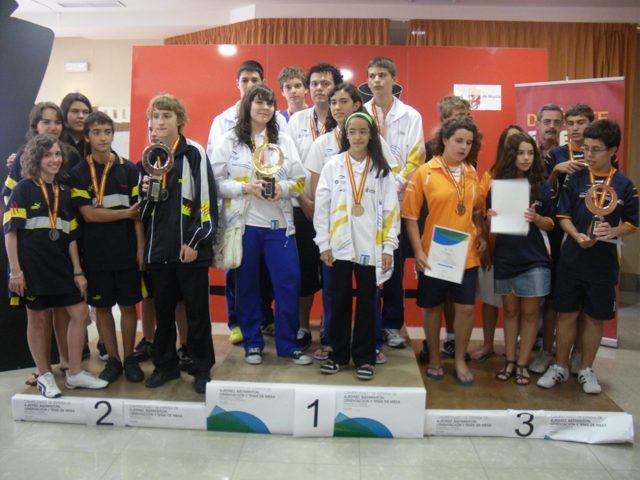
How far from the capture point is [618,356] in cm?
434

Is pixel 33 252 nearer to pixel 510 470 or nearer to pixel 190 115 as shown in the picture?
pixel 190 115

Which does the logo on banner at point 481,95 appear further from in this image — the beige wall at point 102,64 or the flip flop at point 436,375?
the beige wall at point 102,64

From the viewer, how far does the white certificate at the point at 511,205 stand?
3.12 meters

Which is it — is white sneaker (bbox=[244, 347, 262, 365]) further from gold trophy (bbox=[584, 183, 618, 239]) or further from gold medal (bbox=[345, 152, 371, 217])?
gold trophy (bbox=[584, 183, 618, 239])

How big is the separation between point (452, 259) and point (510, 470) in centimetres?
115

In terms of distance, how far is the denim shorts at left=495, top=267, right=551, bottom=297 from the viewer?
321 centimetres

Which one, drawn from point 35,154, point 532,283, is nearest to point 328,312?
point 532,283

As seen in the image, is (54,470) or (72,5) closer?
(54,470)

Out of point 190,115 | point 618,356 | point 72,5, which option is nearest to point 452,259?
point 618,356

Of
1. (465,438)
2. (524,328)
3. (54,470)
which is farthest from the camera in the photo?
(524,328)

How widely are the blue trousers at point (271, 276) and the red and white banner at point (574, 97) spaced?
273 cm

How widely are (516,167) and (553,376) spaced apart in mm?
1331

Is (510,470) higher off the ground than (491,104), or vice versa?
(491,104)

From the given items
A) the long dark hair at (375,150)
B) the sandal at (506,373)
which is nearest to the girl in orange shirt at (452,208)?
the sandal at (506,373)
